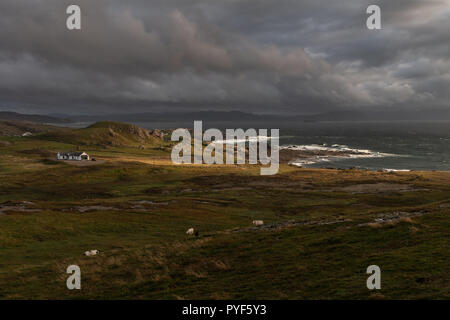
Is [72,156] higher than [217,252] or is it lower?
higher

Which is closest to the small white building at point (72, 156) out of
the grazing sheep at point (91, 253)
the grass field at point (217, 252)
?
the grass field at point (217, 252)

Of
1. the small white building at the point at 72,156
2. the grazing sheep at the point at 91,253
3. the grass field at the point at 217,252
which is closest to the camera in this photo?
the grass field at the point at 217,252

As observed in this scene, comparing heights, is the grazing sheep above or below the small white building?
below

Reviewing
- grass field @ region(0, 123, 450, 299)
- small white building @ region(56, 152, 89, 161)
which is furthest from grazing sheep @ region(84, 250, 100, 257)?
small white building @ region(56, 152, 89, 161)

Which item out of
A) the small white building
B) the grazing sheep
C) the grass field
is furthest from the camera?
the small white building

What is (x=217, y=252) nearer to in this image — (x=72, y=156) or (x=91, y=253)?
(x=91, y=253)

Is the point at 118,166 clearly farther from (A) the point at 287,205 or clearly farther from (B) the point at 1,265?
(B) the point at 1,265

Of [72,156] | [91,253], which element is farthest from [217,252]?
[72,156]

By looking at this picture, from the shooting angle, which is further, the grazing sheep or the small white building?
the small white building

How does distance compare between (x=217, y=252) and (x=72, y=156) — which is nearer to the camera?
(x=217, y=252)

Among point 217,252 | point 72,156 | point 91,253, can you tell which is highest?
point 72,156

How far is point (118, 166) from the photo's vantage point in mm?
135875

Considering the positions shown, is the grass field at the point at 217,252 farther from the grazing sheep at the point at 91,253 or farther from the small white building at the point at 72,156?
the small white building at the point at 72,156

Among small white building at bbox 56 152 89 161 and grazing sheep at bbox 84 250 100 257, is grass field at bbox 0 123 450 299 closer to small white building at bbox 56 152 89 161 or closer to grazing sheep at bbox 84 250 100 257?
grazing sheep at bbox 84 250 100 257
